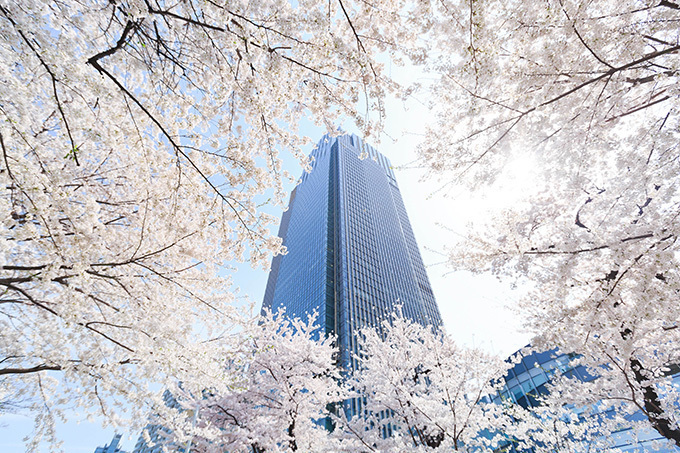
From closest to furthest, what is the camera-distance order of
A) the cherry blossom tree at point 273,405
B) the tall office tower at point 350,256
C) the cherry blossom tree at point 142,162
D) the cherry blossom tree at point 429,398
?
the cherry blossom tree at point 142,162, the cherry blossom tree at point 429,398, the cherry blossom tree at point 273,405, the tall office tower at point 350,256

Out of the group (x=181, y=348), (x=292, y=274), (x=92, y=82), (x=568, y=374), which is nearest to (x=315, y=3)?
(x=92, y=82)

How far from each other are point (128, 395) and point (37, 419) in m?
1.89

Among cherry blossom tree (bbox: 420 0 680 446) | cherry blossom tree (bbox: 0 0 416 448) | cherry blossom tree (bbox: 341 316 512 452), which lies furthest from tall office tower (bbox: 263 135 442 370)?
cherry blossom tree (bbox: 0 0 416 448)

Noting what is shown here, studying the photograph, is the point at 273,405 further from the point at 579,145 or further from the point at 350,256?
the point at 350,256

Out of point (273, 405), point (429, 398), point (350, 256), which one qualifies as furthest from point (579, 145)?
point (350, 256)

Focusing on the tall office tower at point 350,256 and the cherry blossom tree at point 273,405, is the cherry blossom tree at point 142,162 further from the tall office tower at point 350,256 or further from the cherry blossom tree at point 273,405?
the tall office tower at point 350,256

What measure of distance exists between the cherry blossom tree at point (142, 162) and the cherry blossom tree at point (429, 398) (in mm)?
6188

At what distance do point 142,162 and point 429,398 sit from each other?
9.99m

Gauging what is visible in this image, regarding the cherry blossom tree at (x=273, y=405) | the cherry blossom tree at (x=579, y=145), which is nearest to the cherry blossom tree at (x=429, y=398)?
the cherry blossom tree at (x=273, y=405)

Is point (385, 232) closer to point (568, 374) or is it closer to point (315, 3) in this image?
point (568, 374)

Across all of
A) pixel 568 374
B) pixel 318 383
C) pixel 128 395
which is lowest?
pixel 128 395

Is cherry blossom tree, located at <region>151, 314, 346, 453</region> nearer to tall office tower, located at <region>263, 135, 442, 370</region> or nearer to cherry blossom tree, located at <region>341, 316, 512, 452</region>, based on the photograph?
cherry blossom tree, located at <region>341, 316, 512, 452</region>

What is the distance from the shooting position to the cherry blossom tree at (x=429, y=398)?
7449 millimetres

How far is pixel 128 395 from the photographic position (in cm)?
422
